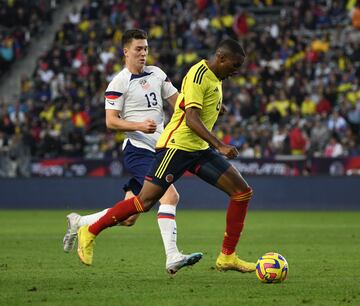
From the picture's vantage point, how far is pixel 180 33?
104 feet

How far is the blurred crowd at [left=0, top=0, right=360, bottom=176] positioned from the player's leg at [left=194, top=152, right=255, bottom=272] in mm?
15529

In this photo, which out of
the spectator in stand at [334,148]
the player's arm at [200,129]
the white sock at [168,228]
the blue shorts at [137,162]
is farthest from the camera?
the spectator in stand at [334,148]

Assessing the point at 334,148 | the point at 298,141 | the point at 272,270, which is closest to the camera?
the point at 272,270

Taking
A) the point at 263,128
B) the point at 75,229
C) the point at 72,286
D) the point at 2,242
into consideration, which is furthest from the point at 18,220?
the point at 72,286

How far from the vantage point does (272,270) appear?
9344mm

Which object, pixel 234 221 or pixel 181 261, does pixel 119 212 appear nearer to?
pixel 181 261

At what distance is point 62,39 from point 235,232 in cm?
2385

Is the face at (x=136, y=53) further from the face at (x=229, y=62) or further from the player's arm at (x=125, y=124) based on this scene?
the face at (x=229, y=62)

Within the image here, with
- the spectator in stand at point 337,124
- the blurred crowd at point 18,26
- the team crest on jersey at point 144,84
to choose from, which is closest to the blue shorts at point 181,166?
the team crest on jersey at point 144,84

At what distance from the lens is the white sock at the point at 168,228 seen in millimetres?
9858

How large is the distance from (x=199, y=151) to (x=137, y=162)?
39.9 inches

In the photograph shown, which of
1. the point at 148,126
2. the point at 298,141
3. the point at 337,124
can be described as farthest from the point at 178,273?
the point at 337,124

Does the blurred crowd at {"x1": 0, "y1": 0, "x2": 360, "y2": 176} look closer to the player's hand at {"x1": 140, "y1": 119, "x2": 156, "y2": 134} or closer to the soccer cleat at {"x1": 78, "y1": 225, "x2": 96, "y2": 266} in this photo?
the soccer cleat at {"x1": 78, "y1": 225, "x2": 96, "y2": 266}

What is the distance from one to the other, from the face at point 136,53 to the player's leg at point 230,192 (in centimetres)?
143
